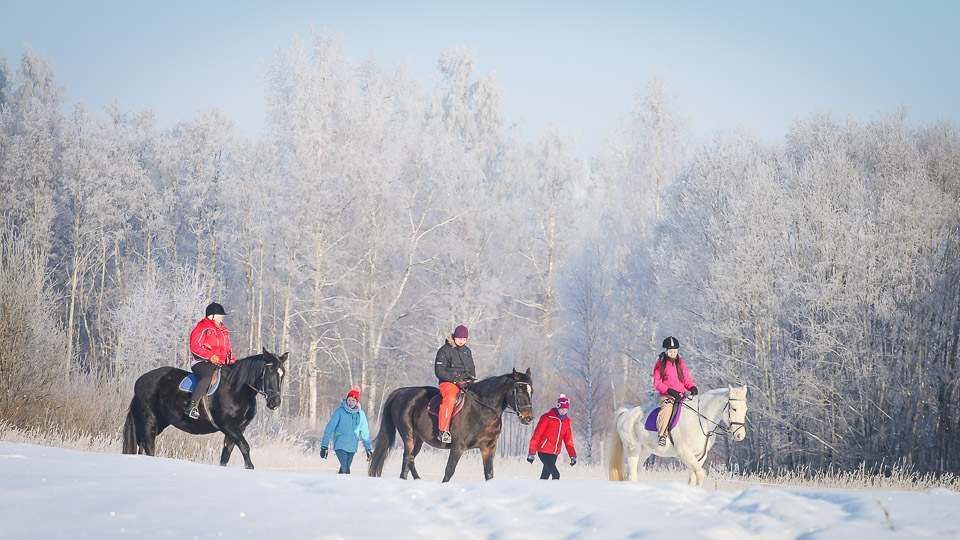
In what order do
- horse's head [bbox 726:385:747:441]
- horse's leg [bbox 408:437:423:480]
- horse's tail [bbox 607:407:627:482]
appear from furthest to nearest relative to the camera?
horse's leg [bbox 408:437:423:480], horse's tail [bbox 607:407:627:482], horse's head [bbox 726:385:747:441]

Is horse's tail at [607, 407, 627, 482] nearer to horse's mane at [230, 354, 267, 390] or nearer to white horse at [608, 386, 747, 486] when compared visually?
white horse at [608, 386, 747, 486]

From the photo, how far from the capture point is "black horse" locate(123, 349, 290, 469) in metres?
11.1

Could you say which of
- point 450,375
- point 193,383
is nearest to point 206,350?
point 193,383

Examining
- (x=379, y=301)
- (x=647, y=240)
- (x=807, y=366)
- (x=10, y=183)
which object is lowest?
(x=807, y=366)

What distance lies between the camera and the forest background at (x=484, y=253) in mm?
19469

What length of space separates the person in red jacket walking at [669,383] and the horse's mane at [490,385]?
2046mm

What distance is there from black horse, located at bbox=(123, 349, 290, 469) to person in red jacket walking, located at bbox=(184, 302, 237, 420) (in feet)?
0.62

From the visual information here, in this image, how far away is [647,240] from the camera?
32.6m

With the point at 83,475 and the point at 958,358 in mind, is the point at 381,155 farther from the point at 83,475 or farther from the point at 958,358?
the point at 83,475

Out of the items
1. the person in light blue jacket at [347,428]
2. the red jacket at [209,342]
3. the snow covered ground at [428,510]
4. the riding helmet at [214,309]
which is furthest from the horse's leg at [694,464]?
the riding helmet at [214,309]

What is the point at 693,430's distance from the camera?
416 inches

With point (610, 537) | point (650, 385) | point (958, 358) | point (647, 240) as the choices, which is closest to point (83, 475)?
point (610, 537)

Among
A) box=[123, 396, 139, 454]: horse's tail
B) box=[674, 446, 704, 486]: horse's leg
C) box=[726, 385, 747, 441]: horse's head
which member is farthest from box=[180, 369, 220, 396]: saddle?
box=[726, 385, 747, 441]: horse's head

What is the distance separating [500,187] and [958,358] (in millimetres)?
25902
